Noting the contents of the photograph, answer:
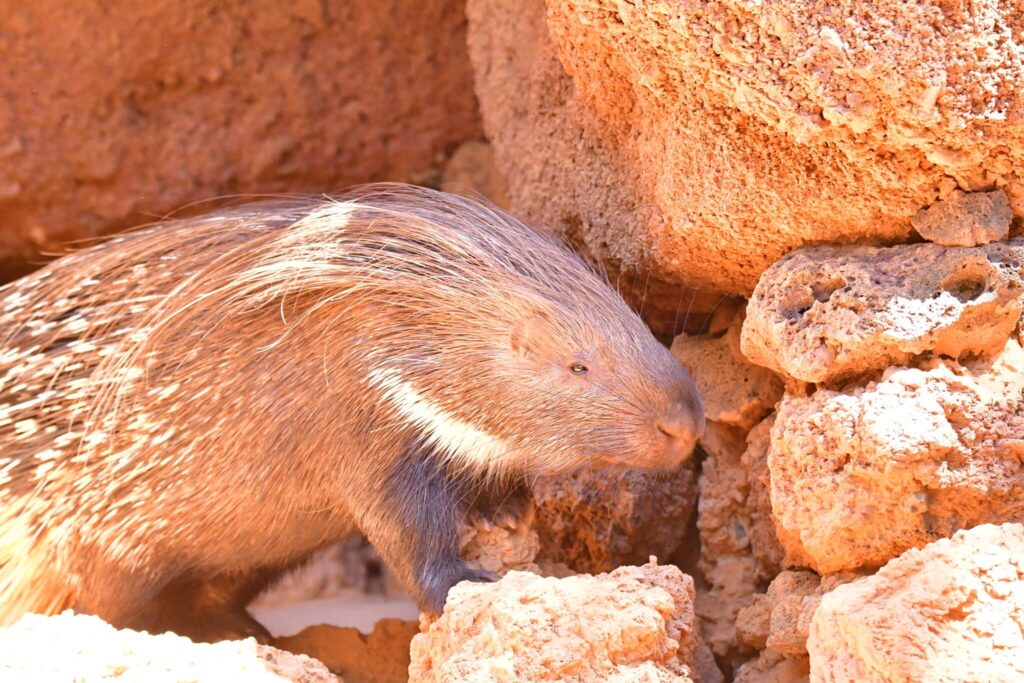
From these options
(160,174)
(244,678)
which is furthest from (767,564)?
(160,174)

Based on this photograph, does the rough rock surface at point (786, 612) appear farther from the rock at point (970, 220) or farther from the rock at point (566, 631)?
the rock at point (970, 220)

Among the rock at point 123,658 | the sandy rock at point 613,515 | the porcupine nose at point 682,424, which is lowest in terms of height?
the sandy rock at point 613,515

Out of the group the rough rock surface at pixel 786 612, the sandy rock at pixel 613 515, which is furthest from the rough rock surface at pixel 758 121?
the rough rock surface at pixel 786 612

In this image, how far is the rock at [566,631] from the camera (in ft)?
5.80

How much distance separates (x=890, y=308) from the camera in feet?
6.47

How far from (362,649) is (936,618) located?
5.03 feet

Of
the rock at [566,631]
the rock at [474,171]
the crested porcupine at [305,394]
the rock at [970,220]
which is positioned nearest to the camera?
the rock at [566,631]

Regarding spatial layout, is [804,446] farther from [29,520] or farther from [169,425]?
[29,520]

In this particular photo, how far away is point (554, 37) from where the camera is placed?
7.92 feet

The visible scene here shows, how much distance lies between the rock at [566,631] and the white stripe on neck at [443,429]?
457mm

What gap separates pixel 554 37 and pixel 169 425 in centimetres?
119

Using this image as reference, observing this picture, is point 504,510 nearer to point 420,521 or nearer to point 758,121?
point 420,521

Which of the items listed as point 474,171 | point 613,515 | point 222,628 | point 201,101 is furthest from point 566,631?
point 201,101

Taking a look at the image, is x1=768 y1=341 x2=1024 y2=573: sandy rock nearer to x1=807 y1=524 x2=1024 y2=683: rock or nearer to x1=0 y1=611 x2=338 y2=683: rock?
x1=807 y1=524 x2=1024 y2=683: rock
